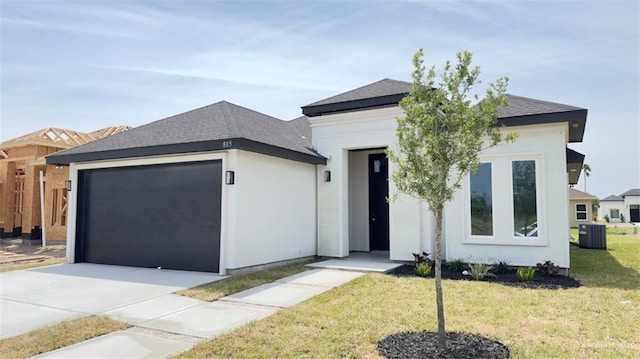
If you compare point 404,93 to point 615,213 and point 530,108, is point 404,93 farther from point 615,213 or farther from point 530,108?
point 615,213

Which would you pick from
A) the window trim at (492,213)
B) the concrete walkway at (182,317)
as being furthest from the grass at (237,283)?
the window trim at (492,213)

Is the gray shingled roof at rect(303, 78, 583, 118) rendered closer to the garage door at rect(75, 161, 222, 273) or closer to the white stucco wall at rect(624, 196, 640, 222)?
the garage door at rect(75, 161, 222, 273)

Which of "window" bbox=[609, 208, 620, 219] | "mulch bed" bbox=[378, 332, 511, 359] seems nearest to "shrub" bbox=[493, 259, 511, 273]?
"mulch bed" bbox=[378, 332, 511, 359]

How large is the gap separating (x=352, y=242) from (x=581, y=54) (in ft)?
28.1

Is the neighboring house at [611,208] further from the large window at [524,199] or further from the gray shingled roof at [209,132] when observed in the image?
the gray shingled roof at [209,132]

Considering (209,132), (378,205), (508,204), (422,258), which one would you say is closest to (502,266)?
(508,204)

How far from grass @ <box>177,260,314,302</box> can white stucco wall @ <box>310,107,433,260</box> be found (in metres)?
2.06

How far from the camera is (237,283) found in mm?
7762

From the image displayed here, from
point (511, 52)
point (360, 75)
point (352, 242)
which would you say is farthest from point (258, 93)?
point (511, 52)

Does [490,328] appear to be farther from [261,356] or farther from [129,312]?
[129,312]

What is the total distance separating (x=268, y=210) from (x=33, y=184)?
14753mm

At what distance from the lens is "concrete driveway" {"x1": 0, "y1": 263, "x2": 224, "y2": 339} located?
5664mm

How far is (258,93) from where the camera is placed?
14.9 meters

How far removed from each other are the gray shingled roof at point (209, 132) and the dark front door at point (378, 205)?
238 cm
